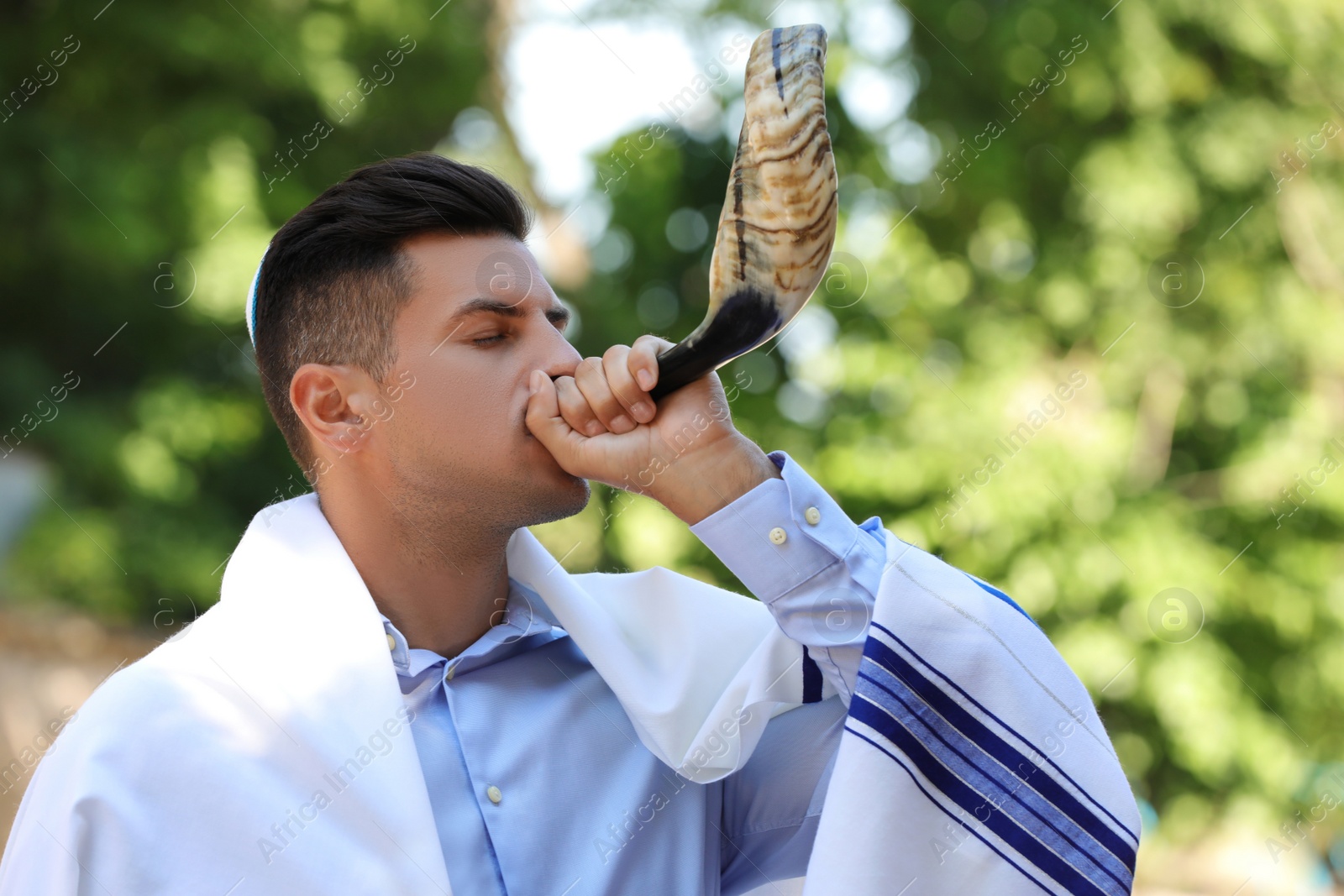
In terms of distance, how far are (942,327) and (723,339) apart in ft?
13.6

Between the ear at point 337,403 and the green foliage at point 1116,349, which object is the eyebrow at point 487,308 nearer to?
the ear at point 337,403

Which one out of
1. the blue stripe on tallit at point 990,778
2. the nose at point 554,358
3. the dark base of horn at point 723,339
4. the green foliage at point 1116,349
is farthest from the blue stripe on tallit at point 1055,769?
the green foliage at point 1116,349

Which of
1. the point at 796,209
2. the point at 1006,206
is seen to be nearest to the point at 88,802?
the point at 796,209

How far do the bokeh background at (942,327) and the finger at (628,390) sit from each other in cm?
349

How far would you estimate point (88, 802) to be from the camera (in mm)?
1586

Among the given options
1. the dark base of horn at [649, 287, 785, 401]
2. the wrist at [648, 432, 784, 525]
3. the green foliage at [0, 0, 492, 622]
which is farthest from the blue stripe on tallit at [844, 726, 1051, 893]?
the green foliage at [0, 0, 492, 622]

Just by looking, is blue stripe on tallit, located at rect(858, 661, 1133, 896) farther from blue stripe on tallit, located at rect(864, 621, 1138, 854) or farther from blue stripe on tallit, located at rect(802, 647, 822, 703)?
blue stripe on tallit, located at rect(802, 647, 822, 703)

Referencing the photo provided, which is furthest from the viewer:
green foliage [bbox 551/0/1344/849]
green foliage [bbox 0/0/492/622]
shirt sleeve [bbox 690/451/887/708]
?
green foliage [bbox 0/0/492/622]

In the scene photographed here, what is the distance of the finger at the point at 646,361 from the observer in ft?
6.35

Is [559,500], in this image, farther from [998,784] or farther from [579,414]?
[998,784]

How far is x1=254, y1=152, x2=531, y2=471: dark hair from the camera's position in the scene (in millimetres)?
2137

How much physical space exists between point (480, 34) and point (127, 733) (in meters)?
5.98

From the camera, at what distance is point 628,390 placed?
6.39 feet

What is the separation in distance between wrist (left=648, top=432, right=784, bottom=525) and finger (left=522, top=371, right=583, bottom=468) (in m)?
0.17
